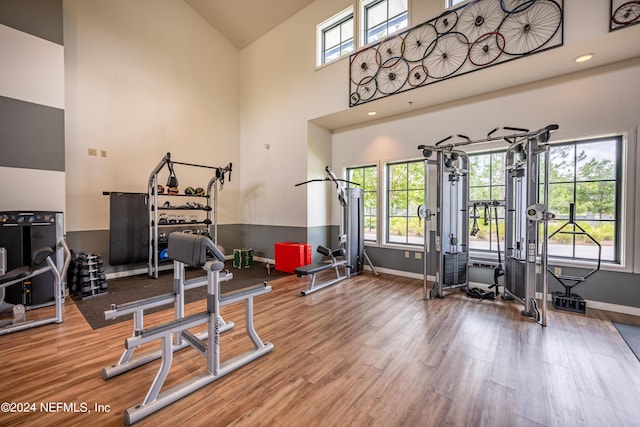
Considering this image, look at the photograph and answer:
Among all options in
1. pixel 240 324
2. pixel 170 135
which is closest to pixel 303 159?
pixel 170 135

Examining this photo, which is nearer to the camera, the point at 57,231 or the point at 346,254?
the point at 57,231

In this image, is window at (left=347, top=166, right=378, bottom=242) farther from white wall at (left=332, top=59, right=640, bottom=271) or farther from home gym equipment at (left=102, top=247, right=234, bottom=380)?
home gym equipment at (left=102, top=247, right=234, bottom=380)

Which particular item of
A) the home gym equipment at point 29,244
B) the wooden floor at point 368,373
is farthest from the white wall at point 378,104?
the home gym equipment at point 29,244

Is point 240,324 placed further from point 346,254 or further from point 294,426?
point 346,254

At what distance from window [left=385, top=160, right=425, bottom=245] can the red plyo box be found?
171 cm

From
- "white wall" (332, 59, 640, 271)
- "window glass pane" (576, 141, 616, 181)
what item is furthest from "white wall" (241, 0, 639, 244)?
"window glass pane" (576, 141, 616, 181)

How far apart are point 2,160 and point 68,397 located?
3.50 meters

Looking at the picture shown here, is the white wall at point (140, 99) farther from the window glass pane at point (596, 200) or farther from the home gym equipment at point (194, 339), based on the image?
the window glass pane at point (596, 200)

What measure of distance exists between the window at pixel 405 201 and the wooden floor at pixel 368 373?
215cm

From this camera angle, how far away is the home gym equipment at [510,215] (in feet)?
10.4

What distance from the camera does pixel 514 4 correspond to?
3.49 m

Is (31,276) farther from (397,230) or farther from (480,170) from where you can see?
(480,170)

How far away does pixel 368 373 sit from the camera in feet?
7.06

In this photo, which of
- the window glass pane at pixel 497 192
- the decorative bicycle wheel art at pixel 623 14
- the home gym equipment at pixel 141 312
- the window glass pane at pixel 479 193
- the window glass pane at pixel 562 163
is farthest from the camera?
the window glass pane at pixel 479 193
